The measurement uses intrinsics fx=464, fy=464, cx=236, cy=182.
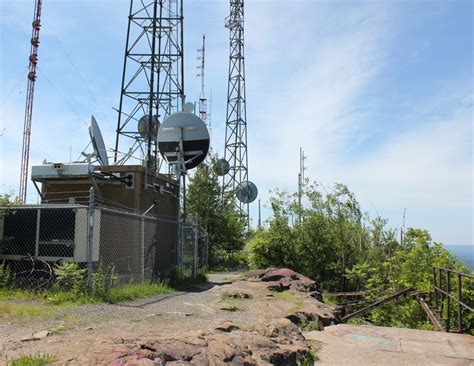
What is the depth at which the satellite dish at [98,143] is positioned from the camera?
15.2 meters

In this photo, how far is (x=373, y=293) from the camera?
48.2 ft

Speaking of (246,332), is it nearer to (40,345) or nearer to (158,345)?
(158,345)

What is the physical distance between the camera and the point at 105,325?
22.0 feet

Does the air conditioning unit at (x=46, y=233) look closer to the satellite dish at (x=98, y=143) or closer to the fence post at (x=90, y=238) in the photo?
the fence post at (x=90, y=238)

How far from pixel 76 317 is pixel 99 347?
3190 millimetres

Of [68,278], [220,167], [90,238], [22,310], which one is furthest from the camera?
[220,167]

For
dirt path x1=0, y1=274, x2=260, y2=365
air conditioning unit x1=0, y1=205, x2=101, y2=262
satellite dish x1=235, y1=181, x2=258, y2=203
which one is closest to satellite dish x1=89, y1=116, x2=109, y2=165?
air conditioning unit x1=0, y1=205, x2=101, y2=262

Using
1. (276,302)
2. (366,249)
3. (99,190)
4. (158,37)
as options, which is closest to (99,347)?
(276,302)

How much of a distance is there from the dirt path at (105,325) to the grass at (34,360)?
11 cm

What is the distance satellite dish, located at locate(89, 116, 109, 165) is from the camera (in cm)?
1521

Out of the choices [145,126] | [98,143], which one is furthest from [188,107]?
[98,143]

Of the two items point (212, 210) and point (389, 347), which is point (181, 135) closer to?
point (212, 210)

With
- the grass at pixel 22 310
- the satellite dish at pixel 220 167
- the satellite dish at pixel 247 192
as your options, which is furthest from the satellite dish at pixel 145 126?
the satellite dish at pixel 247 192

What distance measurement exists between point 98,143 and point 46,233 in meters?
5.40
